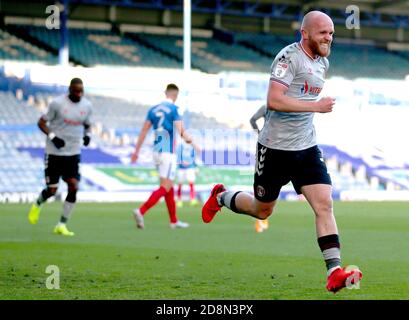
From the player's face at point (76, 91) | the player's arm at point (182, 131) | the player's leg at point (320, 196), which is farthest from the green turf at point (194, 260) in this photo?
the player's face at point (76, 91)

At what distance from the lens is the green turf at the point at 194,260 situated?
693 cm

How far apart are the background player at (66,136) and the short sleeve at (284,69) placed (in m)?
6.34

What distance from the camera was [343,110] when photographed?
39219 mm

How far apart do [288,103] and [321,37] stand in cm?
62

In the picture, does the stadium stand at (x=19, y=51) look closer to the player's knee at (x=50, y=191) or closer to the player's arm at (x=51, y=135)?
the player's knee at (x=50, y=191)

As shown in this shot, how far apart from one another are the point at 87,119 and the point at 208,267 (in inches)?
193

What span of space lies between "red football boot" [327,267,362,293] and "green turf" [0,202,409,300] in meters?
0.20

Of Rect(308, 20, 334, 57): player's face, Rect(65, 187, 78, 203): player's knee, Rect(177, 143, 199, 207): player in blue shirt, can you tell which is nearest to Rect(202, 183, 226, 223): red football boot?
Rect(308, 20, 334, 57): player's face

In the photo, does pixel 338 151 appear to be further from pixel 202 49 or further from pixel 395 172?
pixel 202 49

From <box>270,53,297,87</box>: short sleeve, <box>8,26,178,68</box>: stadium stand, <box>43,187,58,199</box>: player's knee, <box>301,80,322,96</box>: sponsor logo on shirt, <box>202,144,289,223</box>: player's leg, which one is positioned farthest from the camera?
<box>8,26,178,68</box>: stadium stand

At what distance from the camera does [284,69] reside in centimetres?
674

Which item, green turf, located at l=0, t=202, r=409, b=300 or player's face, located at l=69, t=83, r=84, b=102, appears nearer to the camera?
green turf, located at l=0, t=202, r=409, b=300

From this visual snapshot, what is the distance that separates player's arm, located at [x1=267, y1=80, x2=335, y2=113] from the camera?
6.52m

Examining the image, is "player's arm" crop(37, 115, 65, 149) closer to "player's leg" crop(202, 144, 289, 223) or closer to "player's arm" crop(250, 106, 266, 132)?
"player's arm" crop(250, 106, 266, 132)
